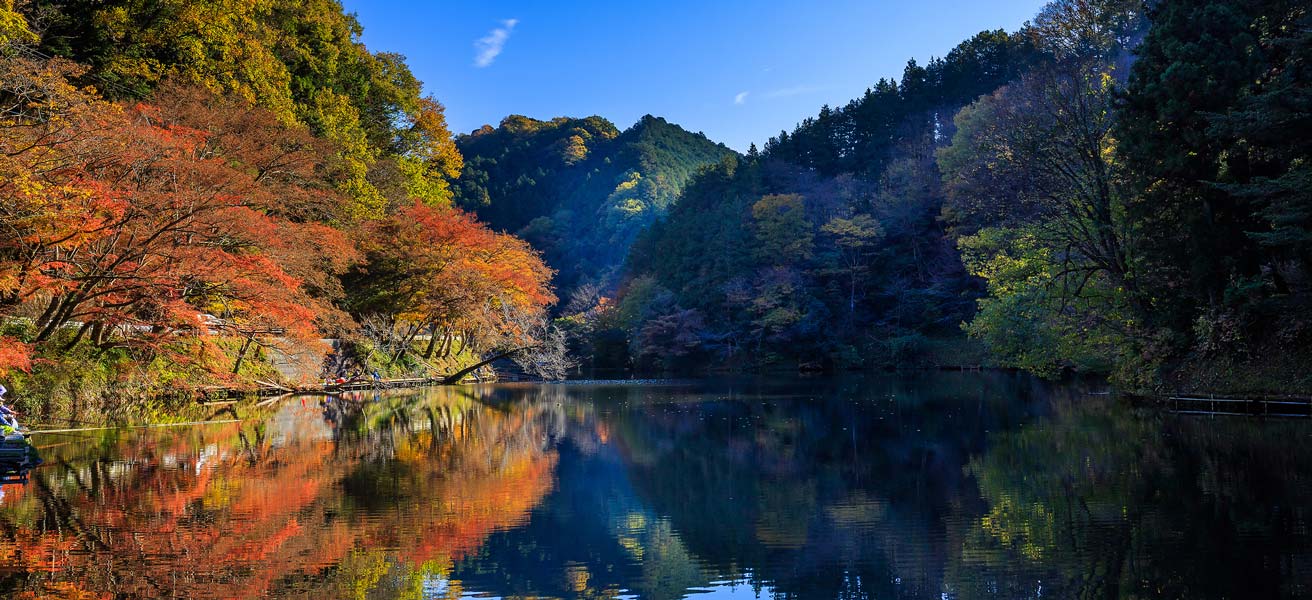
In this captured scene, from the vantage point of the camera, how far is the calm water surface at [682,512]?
247 inches

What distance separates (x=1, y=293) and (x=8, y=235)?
A: 199 cm

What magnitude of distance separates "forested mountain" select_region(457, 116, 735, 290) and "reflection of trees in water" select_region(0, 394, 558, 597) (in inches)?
2084

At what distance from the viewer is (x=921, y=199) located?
45.9m

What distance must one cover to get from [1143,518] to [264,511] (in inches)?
323

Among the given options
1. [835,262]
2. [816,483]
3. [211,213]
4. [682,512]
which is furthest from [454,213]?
[682,512]

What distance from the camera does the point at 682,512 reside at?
9.20m

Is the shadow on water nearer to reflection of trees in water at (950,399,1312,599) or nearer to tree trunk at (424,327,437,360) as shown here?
reflection of trees in water at (950,399,1312,599)

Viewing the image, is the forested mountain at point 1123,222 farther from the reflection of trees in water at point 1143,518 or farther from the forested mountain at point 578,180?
the forested mountain at point 578,180

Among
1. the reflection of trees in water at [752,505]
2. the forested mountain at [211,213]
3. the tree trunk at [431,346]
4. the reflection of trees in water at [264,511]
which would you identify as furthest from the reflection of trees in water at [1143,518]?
the tree trunk at [431,346]

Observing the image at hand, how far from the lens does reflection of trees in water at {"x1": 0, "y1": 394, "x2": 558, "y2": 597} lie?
637 cm

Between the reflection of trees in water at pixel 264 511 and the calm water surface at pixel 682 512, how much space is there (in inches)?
1.4

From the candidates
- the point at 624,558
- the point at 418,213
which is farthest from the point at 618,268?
the point at 624,558

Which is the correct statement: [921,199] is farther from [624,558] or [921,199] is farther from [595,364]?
[624,558]

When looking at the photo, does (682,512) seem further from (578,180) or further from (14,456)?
(578,180)
